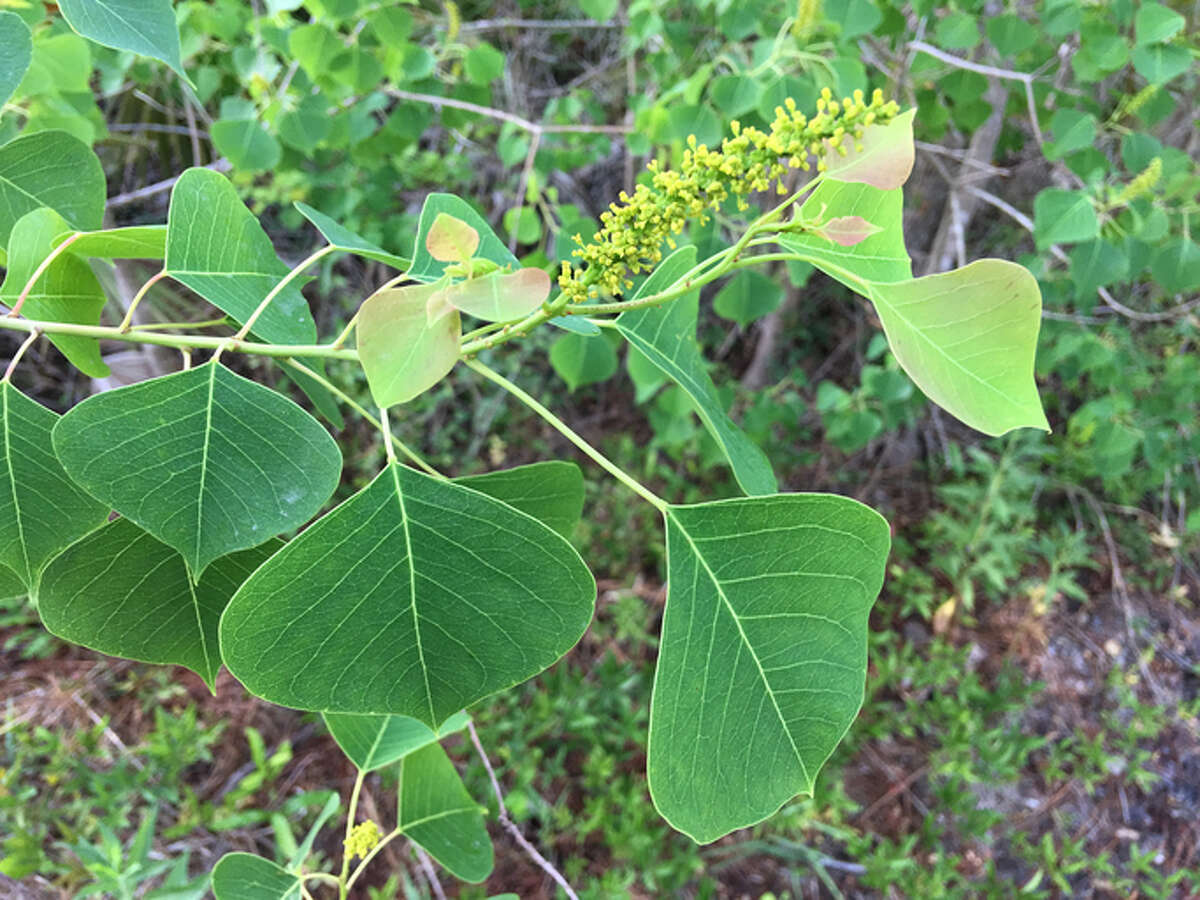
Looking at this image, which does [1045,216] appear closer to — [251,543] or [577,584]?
[577,584]

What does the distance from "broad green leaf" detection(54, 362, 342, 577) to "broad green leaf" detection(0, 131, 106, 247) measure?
270 mm

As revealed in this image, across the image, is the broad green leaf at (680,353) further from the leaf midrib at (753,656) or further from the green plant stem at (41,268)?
Result: the green plant stem at (41,268)

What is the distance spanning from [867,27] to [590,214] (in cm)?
148

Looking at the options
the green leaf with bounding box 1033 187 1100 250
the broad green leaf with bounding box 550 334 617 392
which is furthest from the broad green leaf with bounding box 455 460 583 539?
the green leaf with bounding box 1033 187 1100 250

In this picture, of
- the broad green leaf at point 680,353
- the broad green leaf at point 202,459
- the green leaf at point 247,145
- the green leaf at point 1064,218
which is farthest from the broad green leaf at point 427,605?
the green leaf at point 1064,218

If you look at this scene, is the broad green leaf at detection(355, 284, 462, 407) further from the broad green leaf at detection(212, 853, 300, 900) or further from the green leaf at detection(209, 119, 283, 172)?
the green leaf at detection(209, 119, 283, 172)

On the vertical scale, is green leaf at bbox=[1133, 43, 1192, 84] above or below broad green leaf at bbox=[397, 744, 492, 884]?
above

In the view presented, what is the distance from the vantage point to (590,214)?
8.20ft

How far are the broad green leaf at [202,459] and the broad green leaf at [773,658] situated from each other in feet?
0.71

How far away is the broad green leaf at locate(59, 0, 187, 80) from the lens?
44 cm

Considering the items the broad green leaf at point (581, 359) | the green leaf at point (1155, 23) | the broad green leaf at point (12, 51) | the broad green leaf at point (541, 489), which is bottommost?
the broad green leaf at point (581, 359)

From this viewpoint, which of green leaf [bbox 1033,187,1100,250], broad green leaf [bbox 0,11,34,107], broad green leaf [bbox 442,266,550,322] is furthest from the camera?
green leaf [bbox 1033,187,1100,250]

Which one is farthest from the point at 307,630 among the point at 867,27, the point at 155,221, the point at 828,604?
the point at 155,221

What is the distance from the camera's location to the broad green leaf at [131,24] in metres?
0.44
